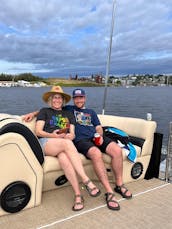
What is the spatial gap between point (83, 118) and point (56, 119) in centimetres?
32

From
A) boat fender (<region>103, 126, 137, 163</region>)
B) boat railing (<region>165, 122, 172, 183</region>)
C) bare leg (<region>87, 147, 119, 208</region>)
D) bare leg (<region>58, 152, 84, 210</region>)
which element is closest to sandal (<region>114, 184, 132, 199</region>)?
bare leg (<region>87, 147, 119, 208</region>)

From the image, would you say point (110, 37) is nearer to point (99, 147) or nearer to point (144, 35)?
point (99, 147)

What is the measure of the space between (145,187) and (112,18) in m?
2.49

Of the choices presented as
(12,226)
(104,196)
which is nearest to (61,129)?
(104,196)

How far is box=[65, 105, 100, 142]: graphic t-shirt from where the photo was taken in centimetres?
256

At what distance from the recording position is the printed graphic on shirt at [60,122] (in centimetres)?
252

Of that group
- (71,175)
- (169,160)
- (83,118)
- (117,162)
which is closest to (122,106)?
(169,160)

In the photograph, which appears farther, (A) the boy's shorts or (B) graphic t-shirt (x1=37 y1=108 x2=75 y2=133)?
(B) graphic t-shirt (x1=37 y1=108 x2=75 y2=133)

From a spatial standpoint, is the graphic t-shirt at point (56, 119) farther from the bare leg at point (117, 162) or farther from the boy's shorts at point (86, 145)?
the bare leg at point (117, 162)

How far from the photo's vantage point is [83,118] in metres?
2.71

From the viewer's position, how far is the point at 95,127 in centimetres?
271

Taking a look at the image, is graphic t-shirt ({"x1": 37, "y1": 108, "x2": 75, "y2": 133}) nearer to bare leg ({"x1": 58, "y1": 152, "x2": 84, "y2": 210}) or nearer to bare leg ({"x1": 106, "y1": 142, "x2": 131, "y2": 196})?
bare leg ({"x1": 58, "y1": 152, "x2": 84, "y2": 210})

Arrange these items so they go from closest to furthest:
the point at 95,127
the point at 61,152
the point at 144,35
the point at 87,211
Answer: the point at 87,211 → the point at 61,152 → the point at 95,127 → the point at 144,35

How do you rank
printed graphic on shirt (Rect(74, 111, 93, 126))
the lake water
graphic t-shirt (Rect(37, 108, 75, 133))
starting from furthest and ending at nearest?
the lake water → printed graphic on shirt (Rect(74, 111, 93, 126)) → graphic t-shirt (Rect(37, 108, 75, 133))
